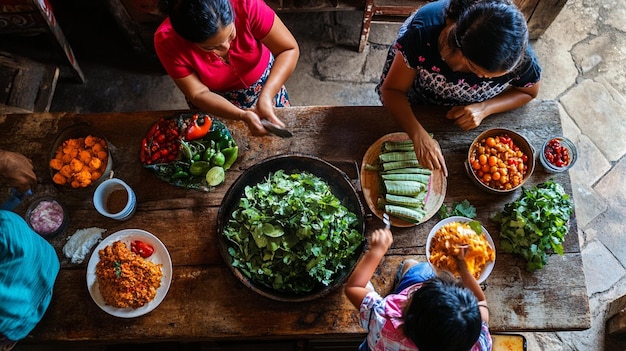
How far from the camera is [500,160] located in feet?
8.27

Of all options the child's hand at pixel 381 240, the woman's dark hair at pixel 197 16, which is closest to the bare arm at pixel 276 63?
the woman's dark hair at pixel 197 16

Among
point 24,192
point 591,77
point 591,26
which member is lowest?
point 24,192

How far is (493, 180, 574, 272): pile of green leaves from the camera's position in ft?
7.75

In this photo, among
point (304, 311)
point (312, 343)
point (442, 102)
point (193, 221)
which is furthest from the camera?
point (312, 343)

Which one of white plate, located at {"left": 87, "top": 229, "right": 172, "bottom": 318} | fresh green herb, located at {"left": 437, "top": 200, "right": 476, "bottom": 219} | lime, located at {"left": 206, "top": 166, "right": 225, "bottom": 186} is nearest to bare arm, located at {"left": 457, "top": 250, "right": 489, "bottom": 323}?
fresh green herb, located at {"left": 437, "top": 200, "right": 476, "bottom": 219}

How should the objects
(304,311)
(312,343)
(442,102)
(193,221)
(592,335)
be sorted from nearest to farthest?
(304,311)
(193,221)
(442,102)
(312,343)
(592,335)

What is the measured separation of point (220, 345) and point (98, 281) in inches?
38.1

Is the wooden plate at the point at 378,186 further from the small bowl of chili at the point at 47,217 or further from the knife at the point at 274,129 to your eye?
the small bowl of chili at the point at 47,217

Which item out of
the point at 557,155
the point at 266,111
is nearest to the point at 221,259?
the point at 266,111

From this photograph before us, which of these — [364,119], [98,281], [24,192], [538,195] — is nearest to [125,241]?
[98,281]

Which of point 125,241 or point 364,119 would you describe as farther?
point 364,119

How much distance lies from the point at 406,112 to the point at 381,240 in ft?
2.58

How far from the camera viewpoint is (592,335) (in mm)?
3596

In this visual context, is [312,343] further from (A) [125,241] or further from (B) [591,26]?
(B) [591,26]
